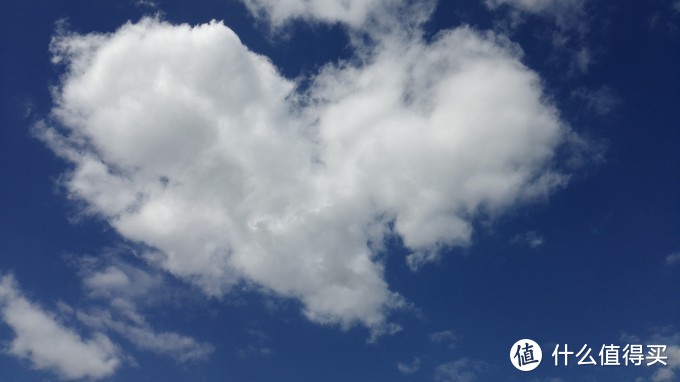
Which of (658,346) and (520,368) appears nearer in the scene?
(658,346)

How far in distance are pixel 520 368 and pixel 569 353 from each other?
1298 cm

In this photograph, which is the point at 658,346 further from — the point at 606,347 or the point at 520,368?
the point at 520,368

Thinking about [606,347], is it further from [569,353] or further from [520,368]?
[520,368]

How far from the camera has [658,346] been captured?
109938 mm

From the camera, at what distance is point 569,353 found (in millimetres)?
114562

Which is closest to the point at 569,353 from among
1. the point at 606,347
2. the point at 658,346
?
the point at 606,347

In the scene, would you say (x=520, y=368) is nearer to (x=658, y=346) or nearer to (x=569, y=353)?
(x=569, y=353)

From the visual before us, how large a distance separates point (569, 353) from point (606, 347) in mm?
7888

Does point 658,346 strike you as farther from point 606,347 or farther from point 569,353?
point 569,353

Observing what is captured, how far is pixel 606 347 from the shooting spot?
114375 mm

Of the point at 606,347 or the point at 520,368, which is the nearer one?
the point at 606,347

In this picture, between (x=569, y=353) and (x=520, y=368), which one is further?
(x=520, y=368)

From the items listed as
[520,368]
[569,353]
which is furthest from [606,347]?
[520,368]
